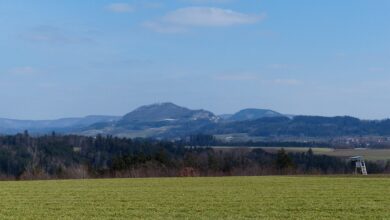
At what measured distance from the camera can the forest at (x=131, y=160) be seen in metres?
59.2

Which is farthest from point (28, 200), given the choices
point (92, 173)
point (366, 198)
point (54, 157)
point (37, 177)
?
point (54, 157)

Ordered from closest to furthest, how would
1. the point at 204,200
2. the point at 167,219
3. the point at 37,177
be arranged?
the point at 167,219
the point at 204,200
the point at 37,177

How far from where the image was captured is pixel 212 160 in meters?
84.9

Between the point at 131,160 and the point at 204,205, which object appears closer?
the point at 204,205

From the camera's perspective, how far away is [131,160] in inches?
2931

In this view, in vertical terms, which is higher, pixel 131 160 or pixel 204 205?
pixel 131 160

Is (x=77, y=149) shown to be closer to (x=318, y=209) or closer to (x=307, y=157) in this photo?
(x=307, y=157)

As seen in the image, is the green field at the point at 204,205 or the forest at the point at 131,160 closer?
the green field at the point at 204,205

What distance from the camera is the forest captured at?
5919cm

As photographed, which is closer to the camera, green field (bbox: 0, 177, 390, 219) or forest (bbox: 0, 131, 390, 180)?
green field (bbox: 0, 177, 390, 219)

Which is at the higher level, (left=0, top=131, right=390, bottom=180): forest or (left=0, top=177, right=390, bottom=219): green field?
(left=0, top=131, right=390, bottom=180): forest

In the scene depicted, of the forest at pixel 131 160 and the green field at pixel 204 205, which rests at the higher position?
the forest at pixel 131 160

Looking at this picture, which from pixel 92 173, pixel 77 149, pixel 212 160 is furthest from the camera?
pixel 77 149

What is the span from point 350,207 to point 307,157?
84349mm
